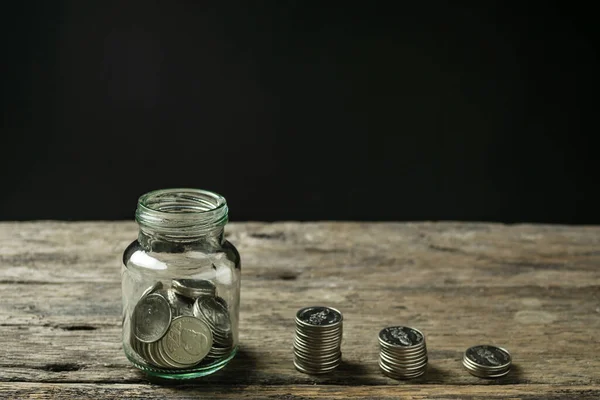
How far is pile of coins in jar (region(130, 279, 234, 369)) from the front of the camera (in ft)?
4.98

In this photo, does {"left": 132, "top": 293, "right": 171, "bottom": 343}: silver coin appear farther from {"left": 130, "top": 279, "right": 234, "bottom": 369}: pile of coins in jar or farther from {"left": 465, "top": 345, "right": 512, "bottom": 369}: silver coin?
{"left": 465, "top": 345, "right": 512, "bottom": 369}: silver coin

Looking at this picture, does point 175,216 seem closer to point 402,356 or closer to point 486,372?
point 402,356

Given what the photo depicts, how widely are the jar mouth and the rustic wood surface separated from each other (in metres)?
0.27

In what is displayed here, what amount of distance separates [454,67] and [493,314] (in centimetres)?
191

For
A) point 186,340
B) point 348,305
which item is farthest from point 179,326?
point 348,305

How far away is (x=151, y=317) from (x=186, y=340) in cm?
7

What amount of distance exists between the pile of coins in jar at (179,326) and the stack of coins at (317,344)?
5.2 inches

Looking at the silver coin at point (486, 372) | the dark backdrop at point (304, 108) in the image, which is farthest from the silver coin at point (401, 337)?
the dark backdrop at point (304, 108)

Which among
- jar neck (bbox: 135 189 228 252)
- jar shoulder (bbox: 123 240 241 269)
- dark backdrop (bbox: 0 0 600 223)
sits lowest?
dark backdrop (bbox: 0 0 600 223)

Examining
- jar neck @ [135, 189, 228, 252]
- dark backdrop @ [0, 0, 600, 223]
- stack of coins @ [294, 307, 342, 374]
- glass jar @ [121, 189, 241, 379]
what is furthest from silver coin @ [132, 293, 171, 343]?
dark backdrop @ [0, 0, 600, 223]

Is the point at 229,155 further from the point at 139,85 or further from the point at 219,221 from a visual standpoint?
the point at 219,221

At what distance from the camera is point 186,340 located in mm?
1521

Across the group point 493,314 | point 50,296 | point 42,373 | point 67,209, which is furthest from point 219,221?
point 67,209

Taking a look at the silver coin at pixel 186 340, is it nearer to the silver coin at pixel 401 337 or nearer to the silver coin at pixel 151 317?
the silver coin at pixel 151 317
